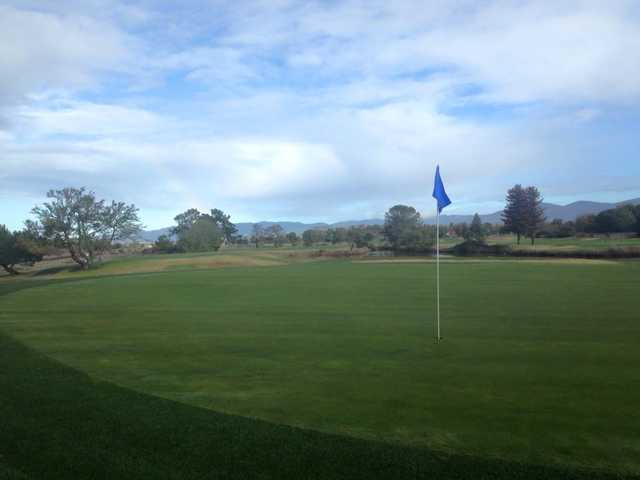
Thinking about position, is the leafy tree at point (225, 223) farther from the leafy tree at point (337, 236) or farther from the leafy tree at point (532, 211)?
the leafy tree at point (532, 211)

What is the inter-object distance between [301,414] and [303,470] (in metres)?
1.86

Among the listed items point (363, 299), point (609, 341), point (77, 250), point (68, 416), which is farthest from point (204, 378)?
point (77, 250)

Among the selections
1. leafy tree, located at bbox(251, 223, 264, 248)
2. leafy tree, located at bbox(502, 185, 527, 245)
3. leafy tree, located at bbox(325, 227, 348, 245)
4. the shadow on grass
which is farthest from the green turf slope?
leafy tree, located at bbox(251, 223, 264, 248)

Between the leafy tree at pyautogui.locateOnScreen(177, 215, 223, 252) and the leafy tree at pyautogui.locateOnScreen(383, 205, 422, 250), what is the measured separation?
1453 inches

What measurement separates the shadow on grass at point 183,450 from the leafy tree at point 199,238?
98342 millimetres

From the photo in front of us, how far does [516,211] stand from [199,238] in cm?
5947

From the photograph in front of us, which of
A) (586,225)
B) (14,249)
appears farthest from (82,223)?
(586,225)

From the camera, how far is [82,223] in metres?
62.5

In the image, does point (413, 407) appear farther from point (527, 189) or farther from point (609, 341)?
point (527, 189)

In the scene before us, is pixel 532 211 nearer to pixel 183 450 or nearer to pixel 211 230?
pixel 211 230

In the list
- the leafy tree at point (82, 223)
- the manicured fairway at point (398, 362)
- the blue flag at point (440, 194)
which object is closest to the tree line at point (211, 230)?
the leafy tree at point (82, 223)

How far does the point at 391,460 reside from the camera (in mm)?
6047

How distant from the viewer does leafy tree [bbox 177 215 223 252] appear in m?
104

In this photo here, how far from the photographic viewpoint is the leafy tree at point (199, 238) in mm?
104500
